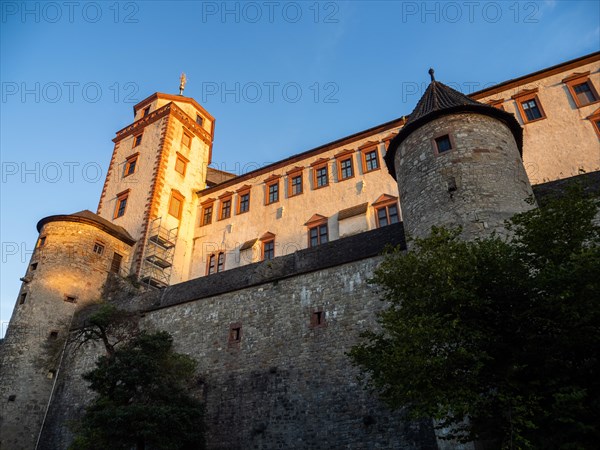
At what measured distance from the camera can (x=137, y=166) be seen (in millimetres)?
30750

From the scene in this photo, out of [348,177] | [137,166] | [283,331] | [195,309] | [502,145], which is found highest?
[137,166]

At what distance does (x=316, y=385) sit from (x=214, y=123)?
26916 millimetres

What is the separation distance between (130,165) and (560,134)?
26.0 metres

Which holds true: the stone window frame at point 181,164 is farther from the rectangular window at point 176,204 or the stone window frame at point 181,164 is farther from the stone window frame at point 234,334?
the stone window frame at point 234,334

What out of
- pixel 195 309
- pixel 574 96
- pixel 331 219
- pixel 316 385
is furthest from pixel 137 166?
pixel 574 96

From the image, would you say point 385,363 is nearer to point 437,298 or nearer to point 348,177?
point 437,298

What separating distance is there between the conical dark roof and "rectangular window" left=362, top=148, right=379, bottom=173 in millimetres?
9271

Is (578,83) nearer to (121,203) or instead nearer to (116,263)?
(116,263)

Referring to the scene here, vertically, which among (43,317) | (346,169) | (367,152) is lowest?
(43,317)

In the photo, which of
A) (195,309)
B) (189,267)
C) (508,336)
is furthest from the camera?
(189,267)

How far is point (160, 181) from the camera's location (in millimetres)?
28750

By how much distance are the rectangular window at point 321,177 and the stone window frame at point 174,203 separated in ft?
30.6

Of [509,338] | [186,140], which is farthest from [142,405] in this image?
[186,140]

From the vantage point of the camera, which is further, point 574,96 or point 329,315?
point 574,96
